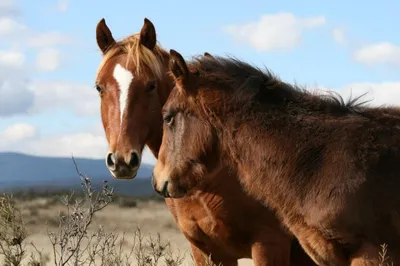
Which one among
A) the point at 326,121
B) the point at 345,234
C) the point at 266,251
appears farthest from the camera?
the point at 266,251

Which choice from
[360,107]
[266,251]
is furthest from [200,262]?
[360,107]

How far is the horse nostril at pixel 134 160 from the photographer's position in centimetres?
797

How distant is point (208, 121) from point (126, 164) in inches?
35.4

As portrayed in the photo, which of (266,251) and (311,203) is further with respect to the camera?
(266,251)

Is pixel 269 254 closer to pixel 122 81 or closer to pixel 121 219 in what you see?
pixel 122 81

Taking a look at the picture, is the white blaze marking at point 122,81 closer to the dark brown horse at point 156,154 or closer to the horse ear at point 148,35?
the dark brown horse at point 156,154

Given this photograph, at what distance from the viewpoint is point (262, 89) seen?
7539mm

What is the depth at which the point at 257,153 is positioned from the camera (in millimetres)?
7418

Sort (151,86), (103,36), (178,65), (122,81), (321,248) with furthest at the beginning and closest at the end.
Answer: (103,36) < (151,86) < (122,81) < (178,65) < (321,248)

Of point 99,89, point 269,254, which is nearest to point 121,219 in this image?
point 99,89

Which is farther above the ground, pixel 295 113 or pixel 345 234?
pixel 295 113

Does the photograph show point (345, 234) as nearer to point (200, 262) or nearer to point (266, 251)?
point (266, 251)

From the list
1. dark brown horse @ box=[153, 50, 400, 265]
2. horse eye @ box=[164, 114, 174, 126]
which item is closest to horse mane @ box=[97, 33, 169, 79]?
dark brown horse @ box=[153, 50, 400, 265]

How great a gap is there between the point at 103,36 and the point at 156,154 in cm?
131
